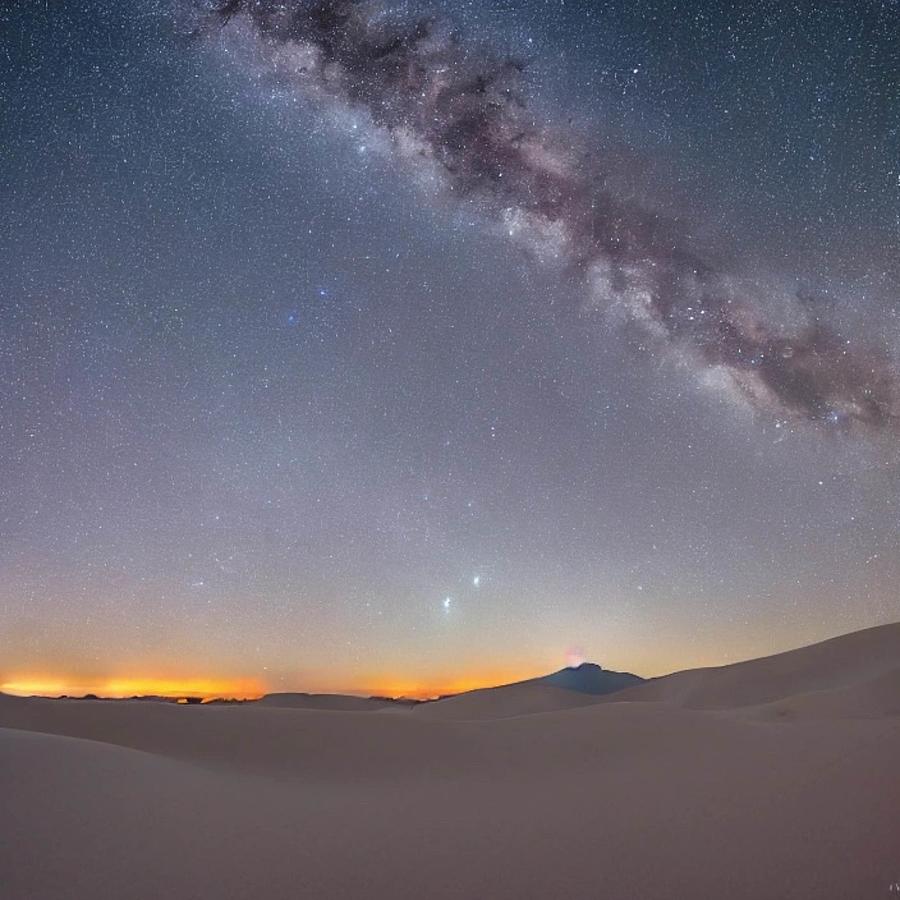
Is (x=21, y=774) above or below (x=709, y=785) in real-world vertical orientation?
above

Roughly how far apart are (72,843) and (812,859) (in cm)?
489

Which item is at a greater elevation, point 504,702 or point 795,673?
point 795,673

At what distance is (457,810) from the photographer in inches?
238

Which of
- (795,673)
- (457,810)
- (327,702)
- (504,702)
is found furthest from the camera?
(327,702)

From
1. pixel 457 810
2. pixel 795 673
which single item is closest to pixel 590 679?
pixel 795 673

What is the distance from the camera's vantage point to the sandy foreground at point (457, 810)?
14.3 feet

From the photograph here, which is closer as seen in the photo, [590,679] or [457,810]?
[457,810]

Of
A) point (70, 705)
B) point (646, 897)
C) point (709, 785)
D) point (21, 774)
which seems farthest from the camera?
point (70, 705)

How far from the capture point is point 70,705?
1225 centimetres

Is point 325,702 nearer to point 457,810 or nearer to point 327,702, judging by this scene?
point 327,702

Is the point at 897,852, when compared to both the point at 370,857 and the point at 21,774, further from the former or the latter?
the point at 21,774

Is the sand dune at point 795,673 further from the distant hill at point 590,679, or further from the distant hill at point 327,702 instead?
the distant hill at point 590,679

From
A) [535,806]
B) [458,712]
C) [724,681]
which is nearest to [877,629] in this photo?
[724,681]

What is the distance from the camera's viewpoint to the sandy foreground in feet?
14.3
